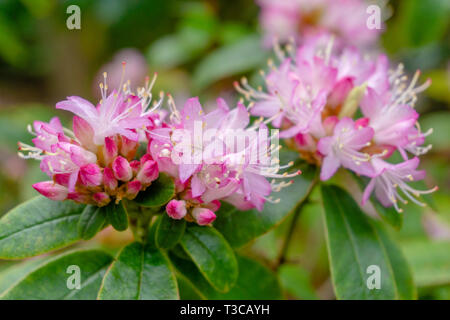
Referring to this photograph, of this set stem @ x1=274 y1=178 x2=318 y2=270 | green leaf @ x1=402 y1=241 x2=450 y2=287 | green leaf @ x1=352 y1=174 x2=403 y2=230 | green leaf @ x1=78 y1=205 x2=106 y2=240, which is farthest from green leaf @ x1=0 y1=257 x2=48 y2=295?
green leaf @ x1=402 y1=241 x2=450 y2=287

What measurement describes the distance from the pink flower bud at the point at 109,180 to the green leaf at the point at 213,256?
18 cm

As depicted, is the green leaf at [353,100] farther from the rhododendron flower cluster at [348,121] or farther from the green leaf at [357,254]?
the green leaf at [357,254]

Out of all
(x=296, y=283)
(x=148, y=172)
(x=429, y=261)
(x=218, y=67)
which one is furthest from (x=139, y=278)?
(x=218, y=67)

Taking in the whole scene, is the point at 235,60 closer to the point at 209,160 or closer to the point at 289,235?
the point at 289,235

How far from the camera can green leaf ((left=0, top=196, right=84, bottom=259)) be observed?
88 centimetres

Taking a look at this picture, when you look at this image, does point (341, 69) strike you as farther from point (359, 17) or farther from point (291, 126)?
point (359, 17)

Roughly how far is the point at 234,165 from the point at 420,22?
1.58 meters

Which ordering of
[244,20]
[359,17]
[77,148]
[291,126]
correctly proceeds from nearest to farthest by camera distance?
[77,148] → [291,126] → [359,17] → [244,20]

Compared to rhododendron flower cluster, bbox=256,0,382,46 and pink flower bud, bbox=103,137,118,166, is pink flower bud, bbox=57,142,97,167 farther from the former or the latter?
rhododendron flower cluster, bbox=256,0,382,46

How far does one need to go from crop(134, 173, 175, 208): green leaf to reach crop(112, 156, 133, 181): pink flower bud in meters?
0.06

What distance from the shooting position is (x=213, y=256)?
0.90 meters
